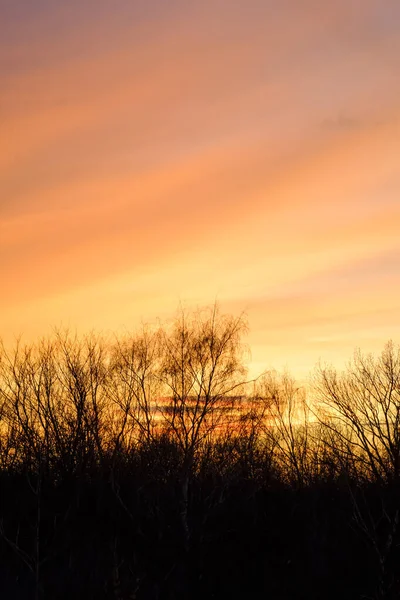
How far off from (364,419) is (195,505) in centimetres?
2337

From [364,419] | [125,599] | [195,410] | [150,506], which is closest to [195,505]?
[150,506]

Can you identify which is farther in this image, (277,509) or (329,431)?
(329,431)

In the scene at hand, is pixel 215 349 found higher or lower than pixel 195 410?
higher

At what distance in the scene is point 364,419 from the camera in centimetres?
5922

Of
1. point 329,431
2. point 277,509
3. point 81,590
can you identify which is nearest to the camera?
point 81,590

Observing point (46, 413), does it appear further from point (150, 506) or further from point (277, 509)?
point (277, 509)

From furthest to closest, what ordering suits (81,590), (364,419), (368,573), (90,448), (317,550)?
(364,419)
(90,448)
(317,550)
(368,573)
(81,590)

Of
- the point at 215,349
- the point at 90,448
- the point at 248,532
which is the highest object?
the point at 215,349

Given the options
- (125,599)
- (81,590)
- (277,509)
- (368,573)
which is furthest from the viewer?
(277,509)

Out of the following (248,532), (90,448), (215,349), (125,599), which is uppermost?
(215,349)

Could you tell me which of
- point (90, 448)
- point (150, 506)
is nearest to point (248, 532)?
point (150, 506)

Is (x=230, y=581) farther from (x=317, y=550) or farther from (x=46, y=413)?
(x=46, y=413)

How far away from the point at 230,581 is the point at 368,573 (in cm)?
708

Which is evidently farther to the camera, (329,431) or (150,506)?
(329,431)
